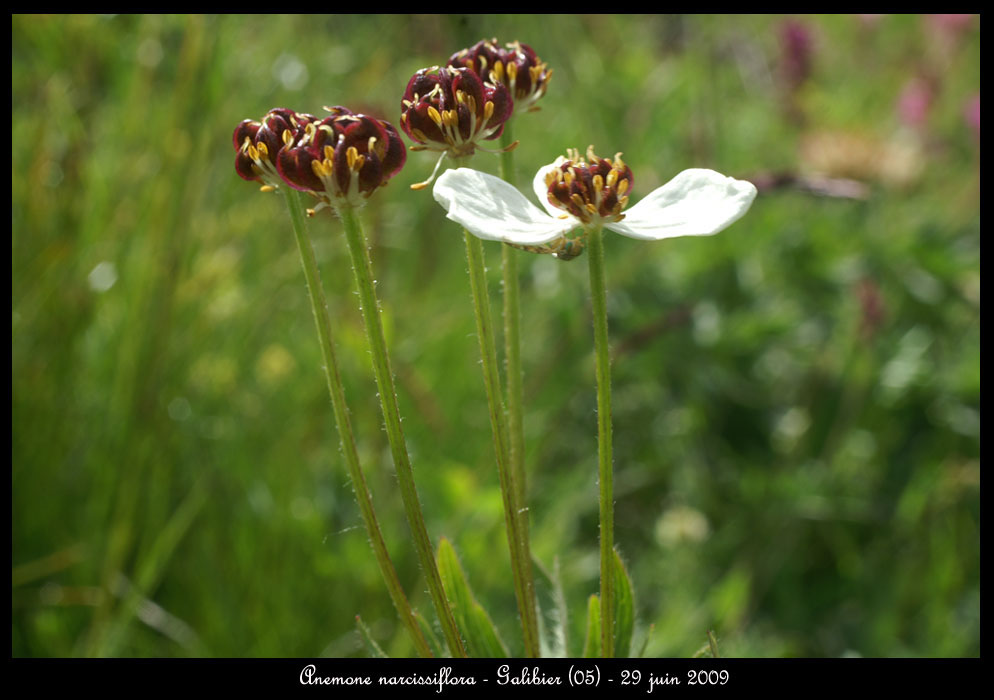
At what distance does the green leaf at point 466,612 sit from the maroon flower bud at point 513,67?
1.32ft

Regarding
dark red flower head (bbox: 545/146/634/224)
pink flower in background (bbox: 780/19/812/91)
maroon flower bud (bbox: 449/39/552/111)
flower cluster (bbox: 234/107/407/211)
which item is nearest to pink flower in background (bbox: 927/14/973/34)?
pink flower in background (bbox: 780/19/812/91)

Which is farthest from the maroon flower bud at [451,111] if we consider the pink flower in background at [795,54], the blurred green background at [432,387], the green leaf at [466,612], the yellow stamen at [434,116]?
the pink flower in background at [795,54]

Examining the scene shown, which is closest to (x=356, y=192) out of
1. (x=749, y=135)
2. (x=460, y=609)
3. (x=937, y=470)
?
(x=460, y=609)

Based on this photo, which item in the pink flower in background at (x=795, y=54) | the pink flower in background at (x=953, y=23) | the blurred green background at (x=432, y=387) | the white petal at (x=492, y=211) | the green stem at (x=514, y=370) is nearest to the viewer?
the white petal at (x=492, y=211)

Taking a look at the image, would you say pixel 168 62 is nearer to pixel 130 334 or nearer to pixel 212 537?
pixel 130 334

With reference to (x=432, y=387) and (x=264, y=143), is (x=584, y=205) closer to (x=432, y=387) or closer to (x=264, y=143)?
(x=264, y=143)

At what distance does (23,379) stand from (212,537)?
450mm

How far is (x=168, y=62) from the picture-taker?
75.2 inches

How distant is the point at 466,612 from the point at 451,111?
41cm

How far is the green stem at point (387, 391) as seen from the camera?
0.62 m

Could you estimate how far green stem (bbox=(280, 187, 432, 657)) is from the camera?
0.64m

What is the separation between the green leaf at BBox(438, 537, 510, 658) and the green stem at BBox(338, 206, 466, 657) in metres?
0.08

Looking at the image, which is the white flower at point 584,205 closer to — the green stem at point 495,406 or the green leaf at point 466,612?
the green stem at point 495,406

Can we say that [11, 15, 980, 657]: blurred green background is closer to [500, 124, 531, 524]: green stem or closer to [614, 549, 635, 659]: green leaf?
[614, 549, 635, 659]: green leaf
